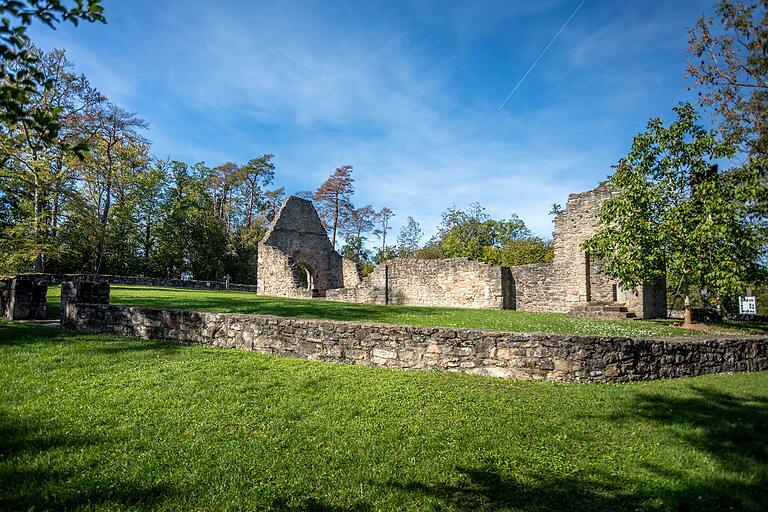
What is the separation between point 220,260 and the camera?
1599 inches

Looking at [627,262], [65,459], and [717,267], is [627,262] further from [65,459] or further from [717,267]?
[65,459]

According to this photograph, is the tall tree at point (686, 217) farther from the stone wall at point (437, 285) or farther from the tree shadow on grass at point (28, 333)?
the tree shadow on grass at point (28, 333)

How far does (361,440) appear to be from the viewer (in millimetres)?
4559

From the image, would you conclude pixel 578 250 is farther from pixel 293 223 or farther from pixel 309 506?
pixel 293 223

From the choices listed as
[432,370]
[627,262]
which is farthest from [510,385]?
[627,262]

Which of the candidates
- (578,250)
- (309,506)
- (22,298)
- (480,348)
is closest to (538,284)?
(578,250)

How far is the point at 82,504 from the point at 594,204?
743 inches

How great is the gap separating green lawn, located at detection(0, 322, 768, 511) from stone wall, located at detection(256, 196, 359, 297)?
61.9ft

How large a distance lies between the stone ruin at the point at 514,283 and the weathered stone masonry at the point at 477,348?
7.02 metres

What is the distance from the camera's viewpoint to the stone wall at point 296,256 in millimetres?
26172

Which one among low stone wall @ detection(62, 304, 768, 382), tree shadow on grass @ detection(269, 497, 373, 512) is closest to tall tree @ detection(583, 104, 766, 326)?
low stone wall @ detection(62, 304, 768, 382)

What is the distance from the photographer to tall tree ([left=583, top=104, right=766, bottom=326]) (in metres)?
12.7

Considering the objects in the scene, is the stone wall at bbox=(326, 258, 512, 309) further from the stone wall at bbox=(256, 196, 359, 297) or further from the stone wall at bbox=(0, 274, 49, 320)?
the stone wall at bbox=(0, 274, 49, 320)

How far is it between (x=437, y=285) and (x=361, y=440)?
17.8m
